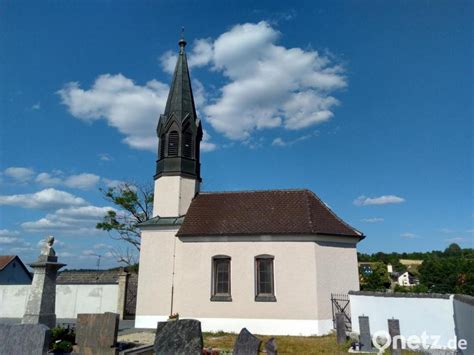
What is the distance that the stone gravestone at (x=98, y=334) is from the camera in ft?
31.1

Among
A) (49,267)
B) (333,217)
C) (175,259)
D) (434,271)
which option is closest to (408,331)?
(333,217)

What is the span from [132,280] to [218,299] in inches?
370

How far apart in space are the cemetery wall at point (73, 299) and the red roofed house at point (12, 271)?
14.2 metres

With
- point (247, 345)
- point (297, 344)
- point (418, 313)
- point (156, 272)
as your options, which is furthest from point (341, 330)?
point (156, 272)

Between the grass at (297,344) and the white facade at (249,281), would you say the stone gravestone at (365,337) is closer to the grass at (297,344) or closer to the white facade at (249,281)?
the grass at (297,344)

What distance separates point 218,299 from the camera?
18.1 metres

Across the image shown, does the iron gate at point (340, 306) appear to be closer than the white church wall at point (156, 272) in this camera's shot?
Yes

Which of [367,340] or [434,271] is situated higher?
[434,271]

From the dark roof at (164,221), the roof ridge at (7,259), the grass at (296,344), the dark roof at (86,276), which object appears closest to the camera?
the grass at (296,344)

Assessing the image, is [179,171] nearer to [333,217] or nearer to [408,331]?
[333,217]

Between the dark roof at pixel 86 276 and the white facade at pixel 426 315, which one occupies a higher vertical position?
the dark roof at pixel 86 276

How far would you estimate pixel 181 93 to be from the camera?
76.9ft

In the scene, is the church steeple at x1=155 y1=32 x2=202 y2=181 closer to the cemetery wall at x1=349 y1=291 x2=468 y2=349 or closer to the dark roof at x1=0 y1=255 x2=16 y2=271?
the cemetery wall at x1=349 y1=291 x2=468 y2=349

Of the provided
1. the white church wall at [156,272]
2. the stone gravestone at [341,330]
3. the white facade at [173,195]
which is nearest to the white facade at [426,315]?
the stone gravestone at [341,330]
